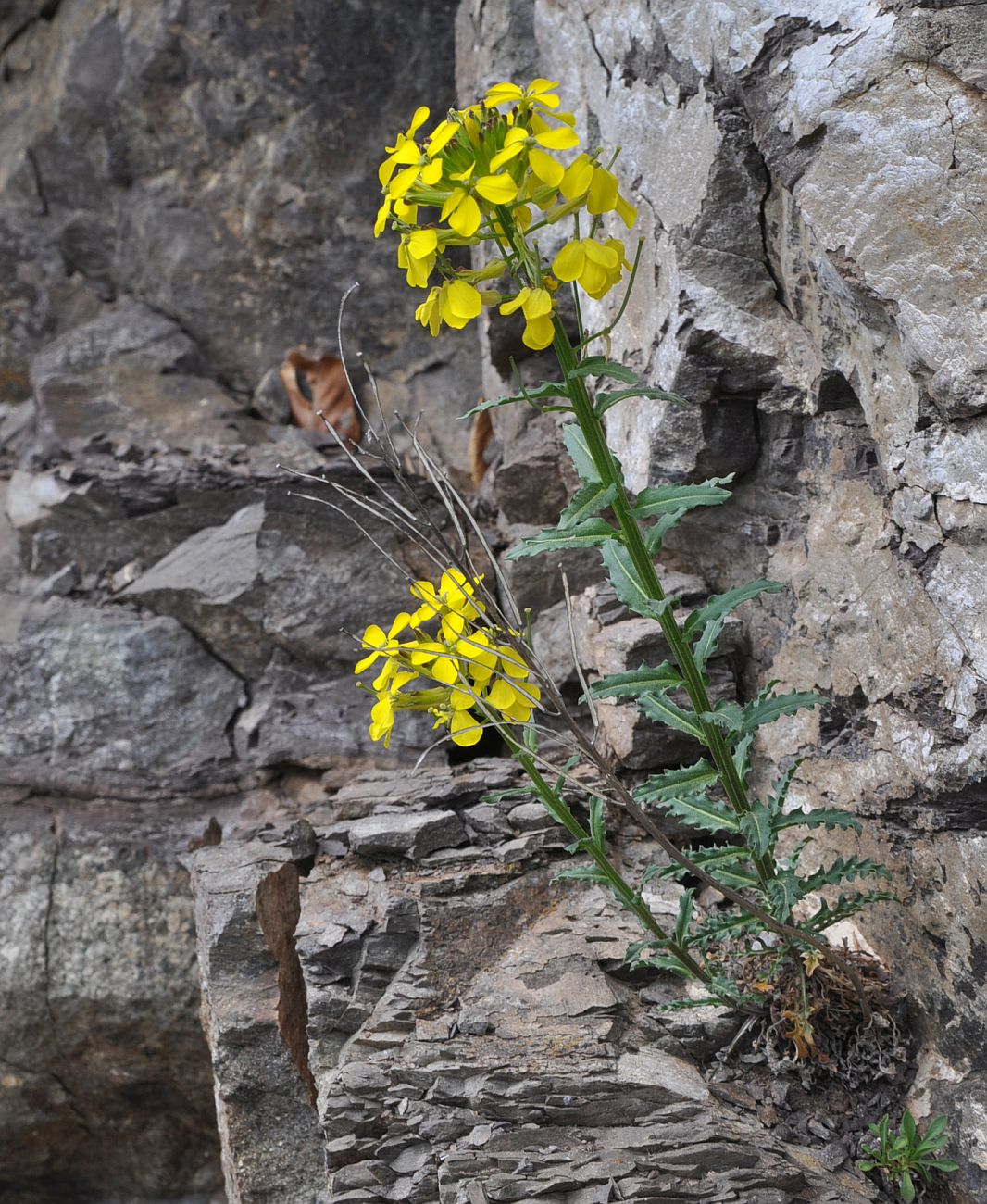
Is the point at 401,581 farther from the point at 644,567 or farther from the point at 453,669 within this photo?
the point at 644,567

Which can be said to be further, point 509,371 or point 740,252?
point 509,371

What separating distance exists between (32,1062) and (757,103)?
3.49 metres

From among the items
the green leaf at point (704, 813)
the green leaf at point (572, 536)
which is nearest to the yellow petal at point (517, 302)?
the green leaf at point (572, 536)

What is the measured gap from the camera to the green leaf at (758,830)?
2.02 metres

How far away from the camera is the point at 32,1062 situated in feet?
11.7

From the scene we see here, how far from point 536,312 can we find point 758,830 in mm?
1036

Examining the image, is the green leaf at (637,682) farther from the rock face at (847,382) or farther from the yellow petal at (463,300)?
the yellow petal at (463,300)

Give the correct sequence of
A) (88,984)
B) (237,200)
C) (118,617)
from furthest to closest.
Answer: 1. (237,200)
2. (118,617)
3. (88,984)

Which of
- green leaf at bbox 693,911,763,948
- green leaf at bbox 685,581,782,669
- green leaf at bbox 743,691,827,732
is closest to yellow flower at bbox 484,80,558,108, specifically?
green leaf at bbox 685,581,782,669

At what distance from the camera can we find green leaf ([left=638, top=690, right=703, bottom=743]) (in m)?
2.08

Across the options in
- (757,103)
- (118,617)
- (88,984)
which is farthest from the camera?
(118,617)

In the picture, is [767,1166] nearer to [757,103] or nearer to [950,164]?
[950,164]

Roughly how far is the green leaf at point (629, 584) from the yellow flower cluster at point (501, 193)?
49 centimetres

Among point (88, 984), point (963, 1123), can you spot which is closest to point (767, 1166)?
point (963, 1123)
